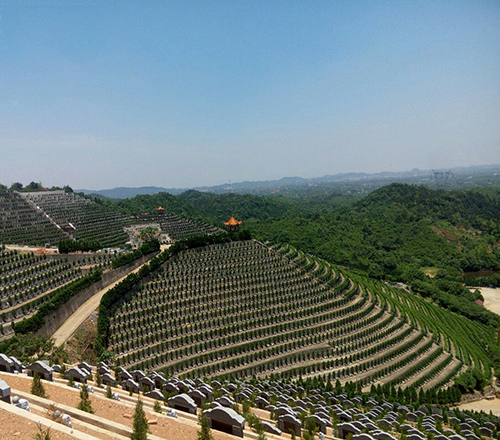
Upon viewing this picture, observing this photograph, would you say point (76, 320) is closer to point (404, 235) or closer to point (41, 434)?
point (41, 434)

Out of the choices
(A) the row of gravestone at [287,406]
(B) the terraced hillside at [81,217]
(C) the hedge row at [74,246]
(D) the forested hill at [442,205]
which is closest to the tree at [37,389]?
(A) the row of gravestone at [287,406]

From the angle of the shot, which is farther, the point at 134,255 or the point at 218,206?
the point at 218,206

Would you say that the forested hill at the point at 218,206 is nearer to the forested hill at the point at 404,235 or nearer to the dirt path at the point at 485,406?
the forested hill at the point at 404,235

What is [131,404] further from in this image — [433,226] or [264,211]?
[264,211]

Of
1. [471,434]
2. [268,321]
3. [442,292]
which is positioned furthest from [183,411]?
[442,292]

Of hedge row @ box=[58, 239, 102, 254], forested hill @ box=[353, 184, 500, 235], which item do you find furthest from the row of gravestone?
forested hill @ box=[353, 184, 500, 235]

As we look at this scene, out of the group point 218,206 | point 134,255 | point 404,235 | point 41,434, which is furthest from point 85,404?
point 218,206

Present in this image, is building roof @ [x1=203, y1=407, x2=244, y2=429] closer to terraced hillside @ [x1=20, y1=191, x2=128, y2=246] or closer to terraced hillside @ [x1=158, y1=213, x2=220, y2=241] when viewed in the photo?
terraced hillside @ [x1=20, y1=191, x2=128, y2=246]
